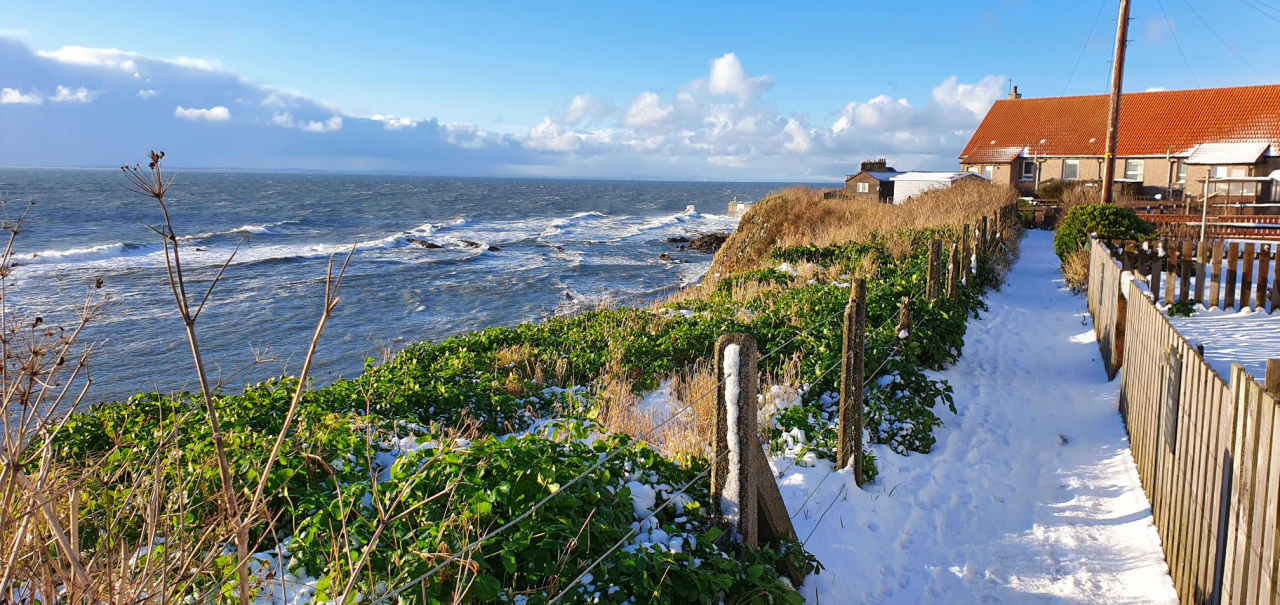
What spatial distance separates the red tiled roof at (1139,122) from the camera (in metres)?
39.6

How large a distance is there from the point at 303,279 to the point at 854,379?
1120 inches

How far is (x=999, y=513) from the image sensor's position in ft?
18.8

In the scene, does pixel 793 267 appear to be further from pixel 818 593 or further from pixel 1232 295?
pixel 818 593

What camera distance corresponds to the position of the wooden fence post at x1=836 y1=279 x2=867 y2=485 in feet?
18.9

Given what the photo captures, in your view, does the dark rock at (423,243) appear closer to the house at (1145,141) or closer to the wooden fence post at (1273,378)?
the house at (1145,141)

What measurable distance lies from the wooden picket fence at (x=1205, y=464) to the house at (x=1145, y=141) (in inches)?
1410

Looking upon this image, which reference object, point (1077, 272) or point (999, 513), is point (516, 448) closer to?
point (999, 513)

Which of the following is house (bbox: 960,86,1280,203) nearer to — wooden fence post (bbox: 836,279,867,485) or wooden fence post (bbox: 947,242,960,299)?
wooden fence post (bbox: 947,242,960,299)

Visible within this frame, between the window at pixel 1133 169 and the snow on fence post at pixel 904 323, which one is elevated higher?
the window at pixel 1133 169

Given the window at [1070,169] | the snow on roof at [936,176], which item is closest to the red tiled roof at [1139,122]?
the window at [1070,169]

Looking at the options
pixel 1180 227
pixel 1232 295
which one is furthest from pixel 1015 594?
pixel 1180 227

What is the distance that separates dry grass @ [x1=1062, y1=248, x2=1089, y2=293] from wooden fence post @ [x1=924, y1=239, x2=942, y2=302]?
5.77 meters

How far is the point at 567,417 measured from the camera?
5969 mm

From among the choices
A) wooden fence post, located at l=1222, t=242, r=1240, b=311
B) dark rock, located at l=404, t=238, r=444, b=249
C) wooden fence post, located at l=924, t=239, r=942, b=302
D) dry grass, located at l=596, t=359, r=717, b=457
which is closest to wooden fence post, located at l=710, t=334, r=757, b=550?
dry grass, located at l=596, t=359, r=717, b=457
